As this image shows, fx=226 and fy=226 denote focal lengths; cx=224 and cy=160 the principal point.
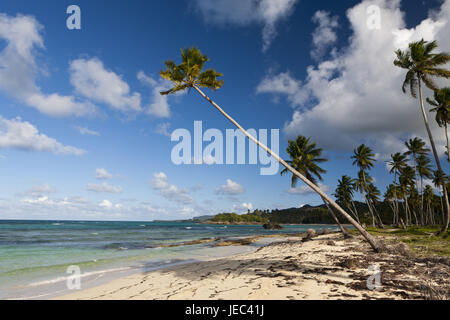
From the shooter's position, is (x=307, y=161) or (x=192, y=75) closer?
(x=192, y=75)

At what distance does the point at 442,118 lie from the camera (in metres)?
20.8

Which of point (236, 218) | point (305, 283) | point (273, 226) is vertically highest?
point (305, 283)

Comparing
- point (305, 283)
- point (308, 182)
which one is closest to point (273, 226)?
point (308, 182)

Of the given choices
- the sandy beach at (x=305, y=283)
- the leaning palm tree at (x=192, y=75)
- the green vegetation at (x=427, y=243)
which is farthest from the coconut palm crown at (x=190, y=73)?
the green vegetation at (x=427, y=243)

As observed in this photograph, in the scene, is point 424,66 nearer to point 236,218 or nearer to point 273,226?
point 273,226

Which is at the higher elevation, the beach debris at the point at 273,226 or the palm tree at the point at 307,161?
the palm tree at the point at 307,161

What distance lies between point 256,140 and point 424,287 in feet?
26.1

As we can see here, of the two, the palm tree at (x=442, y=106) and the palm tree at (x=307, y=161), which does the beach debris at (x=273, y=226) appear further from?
the palm tree at (x=442, y=106)

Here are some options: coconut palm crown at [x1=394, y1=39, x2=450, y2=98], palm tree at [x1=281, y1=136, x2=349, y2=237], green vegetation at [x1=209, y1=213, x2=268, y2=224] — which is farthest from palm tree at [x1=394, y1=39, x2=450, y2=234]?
green vegetation at [x1=209, y1=213, x2=268, y2=224]

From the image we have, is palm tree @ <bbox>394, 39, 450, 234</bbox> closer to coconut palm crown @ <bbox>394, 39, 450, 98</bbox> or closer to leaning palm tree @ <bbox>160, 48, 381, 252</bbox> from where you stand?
coconut palm crown @ <bbox>394, 39, 450, 98</bbox>

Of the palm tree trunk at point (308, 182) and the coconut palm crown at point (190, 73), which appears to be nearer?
A: the palm tree trunk at point (308, 182)

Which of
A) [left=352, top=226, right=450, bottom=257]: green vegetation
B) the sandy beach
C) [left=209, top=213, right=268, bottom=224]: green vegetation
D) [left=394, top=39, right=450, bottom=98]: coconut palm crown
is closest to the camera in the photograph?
the sandy beach

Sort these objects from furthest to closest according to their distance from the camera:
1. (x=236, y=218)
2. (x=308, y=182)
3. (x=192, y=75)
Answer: (x=236, y=218)
(x=192, y=75)
(x=308, y=182)

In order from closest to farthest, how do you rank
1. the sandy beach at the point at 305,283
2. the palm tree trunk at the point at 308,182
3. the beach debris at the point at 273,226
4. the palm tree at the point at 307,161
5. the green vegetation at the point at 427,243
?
the sandy beach at the point at 305,283
the palm tree trunk at the point at 308,182
the green vegetation at the point at 427,243
the palm tree at the point at 307,161
the beach debris at the point at 273,226
